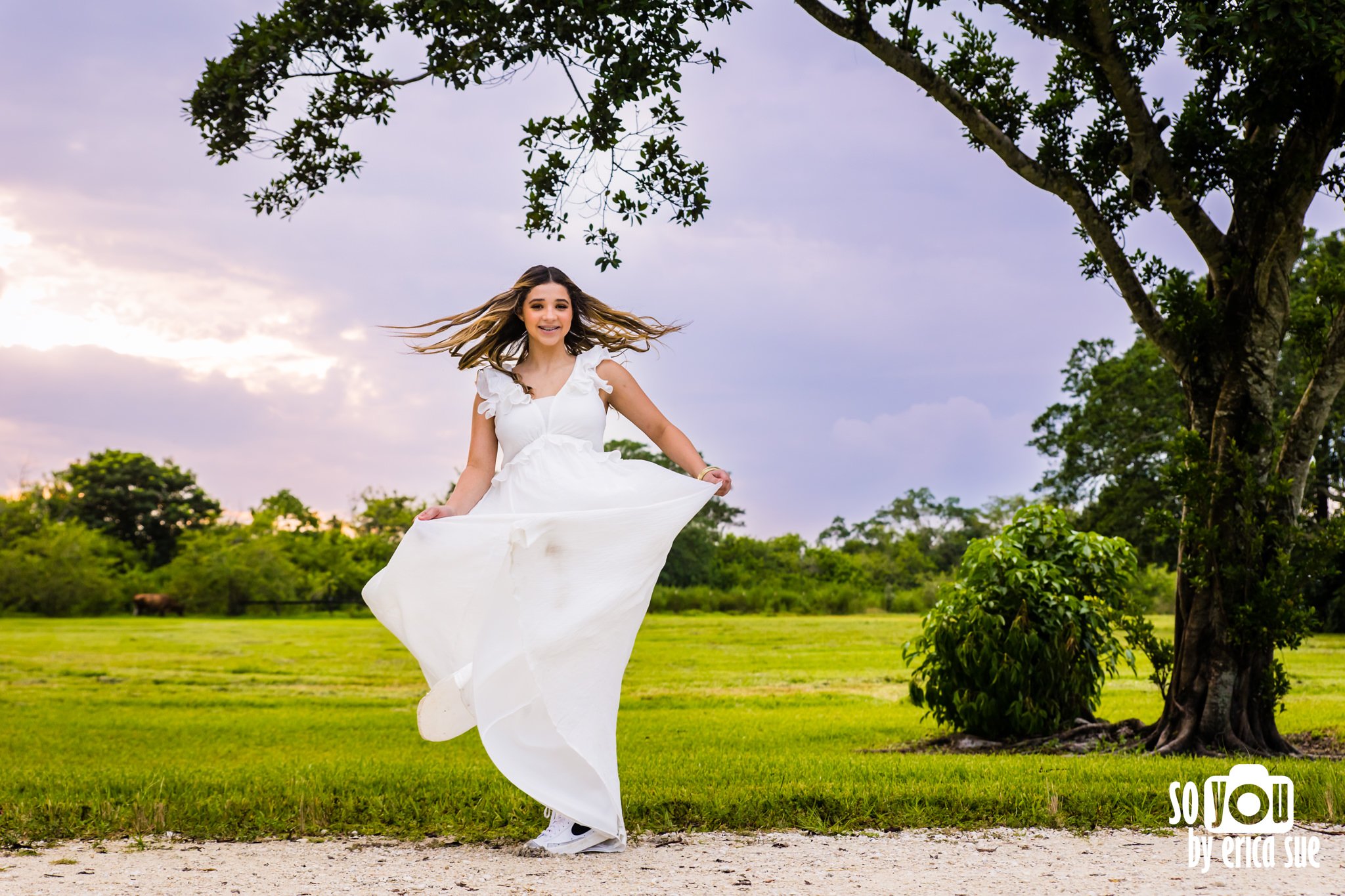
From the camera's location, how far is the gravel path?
4285 mm

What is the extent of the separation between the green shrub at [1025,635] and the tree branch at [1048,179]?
5.99 ft

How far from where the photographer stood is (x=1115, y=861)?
15.6 feet

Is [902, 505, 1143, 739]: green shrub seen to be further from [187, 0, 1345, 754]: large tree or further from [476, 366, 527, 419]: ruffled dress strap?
[476, 366, 527, 419]: ruffled dress strap

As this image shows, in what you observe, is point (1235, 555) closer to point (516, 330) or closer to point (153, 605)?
point (516, 330)

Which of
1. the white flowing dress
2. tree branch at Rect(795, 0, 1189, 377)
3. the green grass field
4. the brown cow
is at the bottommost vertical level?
the green grass field

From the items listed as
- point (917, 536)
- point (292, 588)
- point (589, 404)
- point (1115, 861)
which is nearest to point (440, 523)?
point (589, 404)

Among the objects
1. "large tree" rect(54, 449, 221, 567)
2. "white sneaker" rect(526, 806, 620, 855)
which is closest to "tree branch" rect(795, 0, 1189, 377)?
"white sneaker" rect(526, 806, 620, 855)

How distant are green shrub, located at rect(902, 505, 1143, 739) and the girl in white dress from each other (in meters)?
4.71

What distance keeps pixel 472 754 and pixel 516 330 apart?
20.1ft

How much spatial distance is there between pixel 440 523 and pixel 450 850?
1.50 m

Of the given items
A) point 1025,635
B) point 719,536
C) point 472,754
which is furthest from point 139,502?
point 1025,635

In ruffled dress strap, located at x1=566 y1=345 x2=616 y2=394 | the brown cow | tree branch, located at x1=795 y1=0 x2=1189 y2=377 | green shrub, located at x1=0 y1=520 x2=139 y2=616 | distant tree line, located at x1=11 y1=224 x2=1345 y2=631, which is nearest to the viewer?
ruffled dress strap, located at x1=566 y1=345 x2=616 y2=394

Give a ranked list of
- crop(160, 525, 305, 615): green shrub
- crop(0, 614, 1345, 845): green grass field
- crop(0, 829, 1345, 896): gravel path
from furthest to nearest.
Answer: crop(160, 525, 305, 615): green shrub, crop(0, 614, 1345, 845): green grass field, crop(0, 829, 1345, 896): gravel path

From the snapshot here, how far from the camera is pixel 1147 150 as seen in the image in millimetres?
8539
